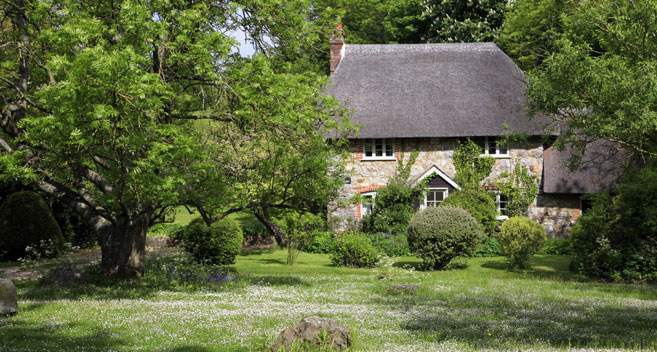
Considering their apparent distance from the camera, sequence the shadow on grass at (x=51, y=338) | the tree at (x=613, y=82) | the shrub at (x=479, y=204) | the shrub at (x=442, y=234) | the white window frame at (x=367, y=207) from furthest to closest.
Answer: the white window frame at (x=367, y=207) < the shrub at (x=479, y=204) < the shrub at (x=442, y=234) < the tree at (x=613, y=82) < the shadow on grass at (x=51, y=338)

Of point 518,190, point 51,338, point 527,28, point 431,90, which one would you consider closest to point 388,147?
point 431,90

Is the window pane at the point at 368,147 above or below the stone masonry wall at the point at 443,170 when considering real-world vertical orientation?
above

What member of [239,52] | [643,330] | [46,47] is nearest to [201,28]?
[239,52]

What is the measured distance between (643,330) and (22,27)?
1355cm

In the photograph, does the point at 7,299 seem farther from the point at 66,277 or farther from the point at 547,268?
the point at 547,268

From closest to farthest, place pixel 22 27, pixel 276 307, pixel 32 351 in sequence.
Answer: pixel 32 351 → pixel 276 307 → pixel 22 27

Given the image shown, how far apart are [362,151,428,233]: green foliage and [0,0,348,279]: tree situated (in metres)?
12.3

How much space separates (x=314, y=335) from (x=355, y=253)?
10.8 metres

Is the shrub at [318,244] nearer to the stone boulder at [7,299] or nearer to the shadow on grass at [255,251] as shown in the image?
the shadow on grass at [255,251]

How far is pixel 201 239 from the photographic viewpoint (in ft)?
58.9

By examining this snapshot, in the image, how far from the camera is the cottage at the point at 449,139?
25172 millimetres

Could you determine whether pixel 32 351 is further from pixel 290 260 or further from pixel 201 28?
pixel 290 260

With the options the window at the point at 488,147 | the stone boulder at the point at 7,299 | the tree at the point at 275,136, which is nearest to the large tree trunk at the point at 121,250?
the tree at the point at 275,136

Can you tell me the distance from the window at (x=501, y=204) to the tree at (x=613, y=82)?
31.2 feet
